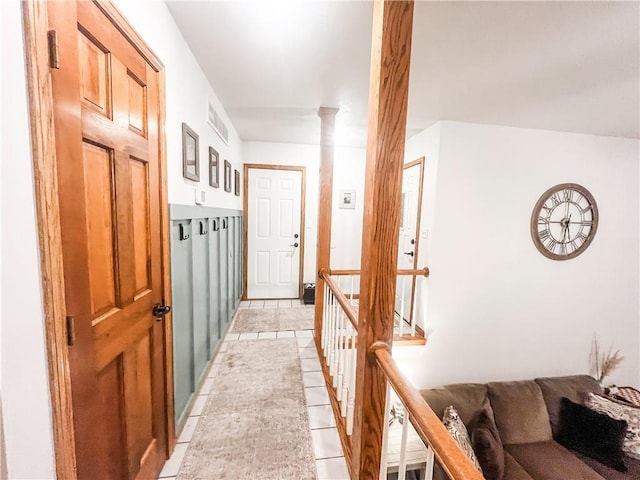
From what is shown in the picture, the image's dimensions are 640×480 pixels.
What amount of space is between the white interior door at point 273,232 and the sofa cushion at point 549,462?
3.00m

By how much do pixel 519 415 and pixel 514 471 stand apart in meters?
0.53

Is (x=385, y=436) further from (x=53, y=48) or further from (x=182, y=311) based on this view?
(x=53, y=48)

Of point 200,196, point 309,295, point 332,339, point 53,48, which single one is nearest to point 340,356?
point 332,339

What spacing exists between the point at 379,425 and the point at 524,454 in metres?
2.10

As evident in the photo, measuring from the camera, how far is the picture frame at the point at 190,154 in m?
1.58

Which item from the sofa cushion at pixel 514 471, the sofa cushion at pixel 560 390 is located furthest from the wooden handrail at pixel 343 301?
the sofa cushion at pixel 560 390

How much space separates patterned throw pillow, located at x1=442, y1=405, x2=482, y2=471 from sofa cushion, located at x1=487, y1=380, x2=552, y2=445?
2.16ft

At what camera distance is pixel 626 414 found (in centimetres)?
235

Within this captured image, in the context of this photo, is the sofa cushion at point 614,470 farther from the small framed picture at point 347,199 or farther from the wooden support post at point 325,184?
the small framed picture at point 347,199

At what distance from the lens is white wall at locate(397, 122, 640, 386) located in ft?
9.63

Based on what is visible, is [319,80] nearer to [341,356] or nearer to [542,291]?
[341,356]

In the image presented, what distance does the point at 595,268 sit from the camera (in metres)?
3.28

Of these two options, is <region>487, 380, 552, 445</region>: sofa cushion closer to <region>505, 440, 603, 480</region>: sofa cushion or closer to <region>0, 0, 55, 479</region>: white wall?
<region>505, 440, 603, 480</region>: sofa cushion

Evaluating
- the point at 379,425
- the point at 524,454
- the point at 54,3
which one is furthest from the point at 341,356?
the point at 54,3
